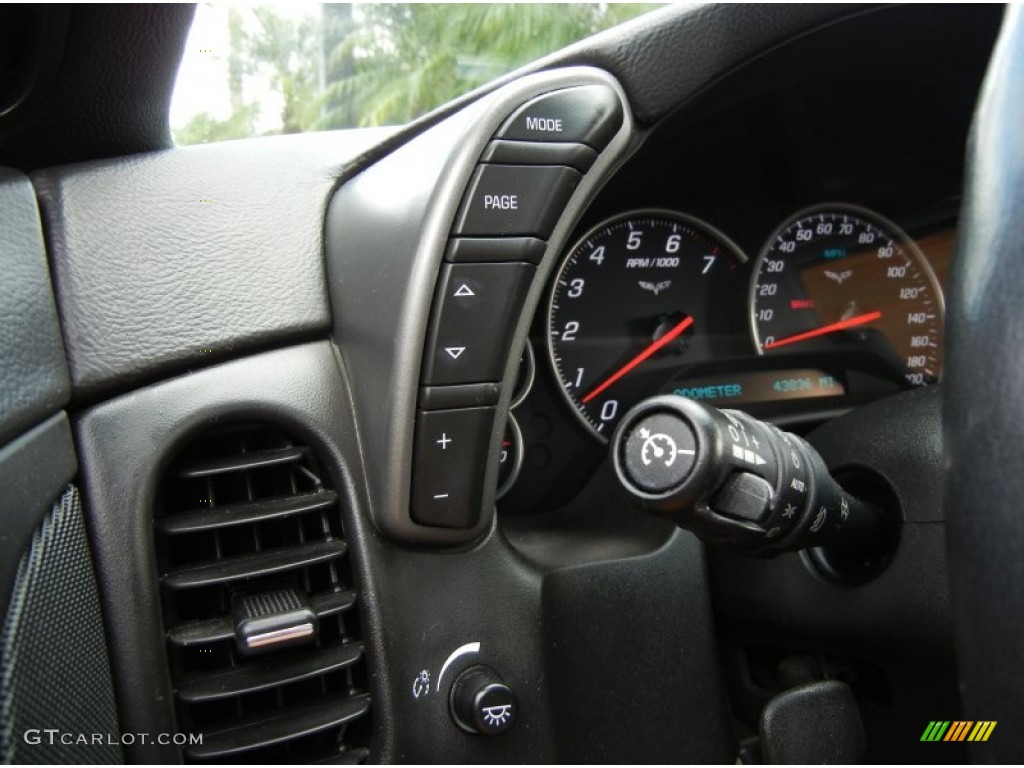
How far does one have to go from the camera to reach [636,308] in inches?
69.2

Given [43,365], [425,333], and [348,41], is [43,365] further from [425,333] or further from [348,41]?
[348,41]

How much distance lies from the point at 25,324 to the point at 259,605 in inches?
15.0

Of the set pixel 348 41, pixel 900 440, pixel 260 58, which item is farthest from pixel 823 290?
pixel 260 58

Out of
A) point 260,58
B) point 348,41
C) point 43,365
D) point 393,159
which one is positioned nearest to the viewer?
point 43,365

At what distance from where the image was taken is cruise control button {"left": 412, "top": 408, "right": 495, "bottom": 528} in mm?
1143

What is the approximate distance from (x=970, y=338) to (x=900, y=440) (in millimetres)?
707

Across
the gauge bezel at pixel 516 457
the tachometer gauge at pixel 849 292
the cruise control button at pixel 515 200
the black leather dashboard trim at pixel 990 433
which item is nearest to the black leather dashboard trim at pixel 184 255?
the cruise control button at pixel 515 200

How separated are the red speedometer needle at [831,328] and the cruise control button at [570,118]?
85 centimetres

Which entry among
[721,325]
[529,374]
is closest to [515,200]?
[529,374]

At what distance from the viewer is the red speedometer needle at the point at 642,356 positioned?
1698mm

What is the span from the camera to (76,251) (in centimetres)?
108

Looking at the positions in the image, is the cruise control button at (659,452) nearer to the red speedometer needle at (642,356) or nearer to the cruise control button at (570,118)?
the cruise control button at (570,118)

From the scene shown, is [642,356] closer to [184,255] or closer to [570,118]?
[570,118]

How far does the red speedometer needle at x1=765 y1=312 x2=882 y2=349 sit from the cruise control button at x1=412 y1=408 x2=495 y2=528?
0.91m
